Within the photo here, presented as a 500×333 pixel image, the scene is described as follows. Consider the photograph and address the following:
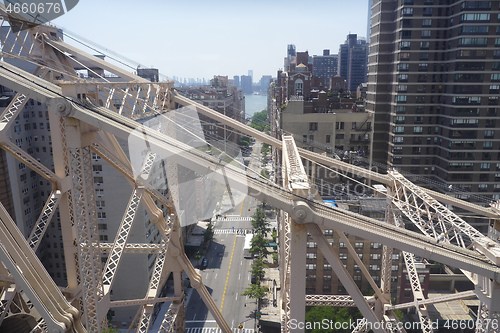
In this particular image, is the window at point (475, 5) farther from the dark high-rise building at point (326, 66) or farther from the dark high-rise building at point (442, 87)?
the dark high-rise building at point (326, 66)

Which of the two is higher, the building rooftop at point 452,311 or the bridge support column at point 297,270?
the bridge support column at point 297,270

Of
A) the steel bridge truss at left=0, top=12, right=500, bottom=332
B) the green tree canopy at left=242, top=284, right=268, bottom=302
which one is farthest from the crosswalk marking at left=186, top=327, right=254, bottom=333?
the steel bridge truss at left=0, top=12, right=500, bottom=332

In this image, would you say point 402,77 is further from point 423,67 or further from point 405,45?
point 405,45

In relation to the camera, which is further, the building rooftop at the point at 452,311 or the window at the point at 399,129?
the window at the point at 399,129

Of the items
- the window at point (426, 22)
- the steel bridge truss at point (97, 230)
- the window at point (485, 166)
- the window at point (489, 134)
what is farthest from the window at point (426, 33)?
the steel bridge truss at point (97, 230)

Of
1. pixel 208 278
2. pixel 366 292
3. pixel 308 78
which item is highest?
pixel 308 78

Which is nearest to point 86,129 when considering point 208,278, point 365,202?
point 365,202

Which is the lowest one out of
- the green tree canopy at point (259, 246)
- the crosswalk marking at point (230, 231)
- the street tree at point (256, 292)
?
the crosswalk marking at point (230, 231)

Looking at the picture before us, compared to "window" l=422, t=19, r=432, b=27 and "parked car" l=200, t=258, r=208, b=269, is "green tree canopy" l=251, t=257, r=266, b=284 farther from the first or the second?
"window" l=422, t=19, r=432, b=27

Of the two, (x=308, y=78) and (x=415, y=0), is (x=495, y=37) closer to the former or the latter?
(x=415, y=0)
